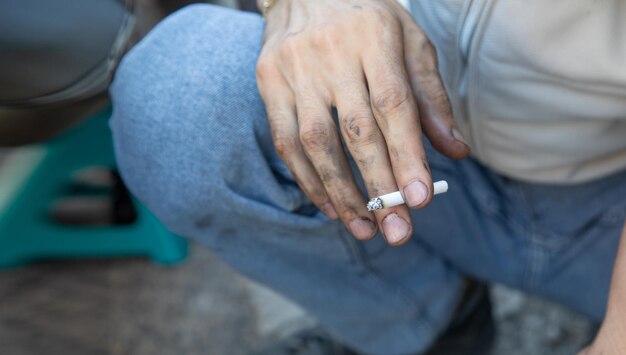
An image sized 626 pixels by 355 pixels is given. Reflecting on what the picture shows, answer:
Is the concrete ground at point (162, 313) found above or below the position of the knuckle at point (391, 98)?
below

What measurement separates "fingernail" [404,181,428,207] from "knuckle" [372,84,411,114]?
68 millimetres

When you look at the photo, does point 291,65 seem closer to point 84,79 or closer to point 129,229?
point 84,79

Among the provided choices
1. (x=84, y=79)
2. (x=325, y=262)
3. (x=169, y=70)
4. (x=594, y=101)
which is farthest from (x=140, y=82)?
(x=594, y=101)

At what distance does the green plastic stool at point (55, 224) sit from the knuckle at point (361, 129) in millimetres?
750

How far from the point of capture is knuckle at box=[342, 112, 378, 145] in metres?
0.60

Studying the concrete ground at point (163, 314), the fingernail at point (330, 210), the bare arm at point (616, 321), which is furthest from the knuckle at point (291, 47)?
the concrete ground at point (163, 314)

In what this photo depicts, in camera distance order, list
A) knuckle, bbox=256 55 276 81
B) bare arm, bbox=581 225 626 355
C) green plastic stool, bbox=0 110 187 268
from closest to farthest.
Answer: bare arm, bbox=581 225 626 355, knuckle, bbox=256 55 276 81, green plastic stool, bbox=0 110 187 268

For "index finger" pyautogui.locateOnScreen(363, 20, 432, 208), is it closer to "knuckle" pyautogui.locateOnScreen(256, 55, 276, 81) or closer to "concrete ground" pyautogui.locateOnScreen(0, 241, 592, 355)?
"knuckle" pyautogui.locateOnScreen(256, 55, 276, 81)

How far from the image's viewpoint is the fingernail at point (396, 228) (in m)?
0.58

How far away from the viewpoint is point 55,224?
4.48 ft

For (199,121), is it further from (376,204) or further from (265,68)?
(376,204)

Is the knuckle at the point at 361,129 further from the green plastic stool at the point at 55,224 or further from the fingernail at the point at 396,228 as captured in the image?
the green plastic stool at the point at 55,224

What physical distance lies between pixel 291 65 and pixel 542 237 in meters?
0.36

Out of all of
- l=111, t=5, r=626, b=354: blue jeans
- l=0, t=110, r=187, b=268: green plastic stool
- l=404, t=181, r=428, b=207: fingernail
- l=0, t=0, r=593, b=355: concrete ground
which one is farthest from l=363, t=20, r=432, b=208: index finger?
l=0, t=110, r=187, b=268: green plastic stool
